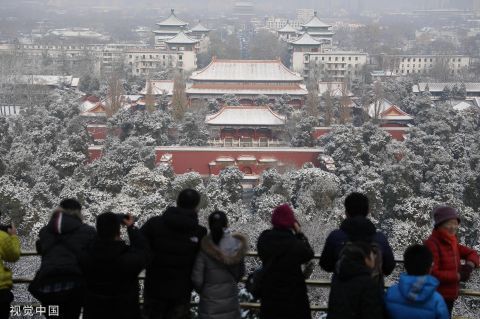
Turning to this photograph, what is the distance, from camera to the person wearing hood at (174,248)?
3.48 metres

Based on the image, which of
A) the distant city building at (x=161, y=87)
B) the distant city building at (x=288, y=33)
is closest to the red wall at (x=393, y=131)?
the distant city building at (x=161, y=87)

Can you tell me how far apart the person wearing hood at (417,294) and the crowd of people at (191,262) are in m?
0.05

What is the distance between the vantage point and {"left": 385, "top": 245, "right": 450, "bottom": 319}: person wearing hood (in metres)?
2.99

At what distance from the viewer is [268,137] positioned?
1984 centimetres

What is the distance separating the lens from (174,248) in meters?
3.48

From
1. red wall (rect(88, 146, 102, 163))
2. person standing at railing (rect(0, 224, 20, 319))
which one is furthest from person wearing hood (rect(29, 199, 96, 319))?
red wall (rect(88, 146, 102, 163))

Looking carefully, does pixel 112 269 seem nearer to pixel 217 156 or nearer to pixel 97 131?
pixel 217 156

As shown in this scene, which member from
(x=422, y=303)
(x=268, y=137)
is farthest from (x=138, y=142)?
(x=422, y=303)

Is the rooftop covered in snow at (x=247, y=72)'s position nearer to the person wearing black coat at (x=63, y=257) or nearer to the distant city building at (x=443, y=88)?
the distant city building at (x=443, y=88)

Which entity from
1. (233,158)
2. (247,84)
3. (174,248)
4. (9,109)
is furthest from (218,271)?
(9,109)

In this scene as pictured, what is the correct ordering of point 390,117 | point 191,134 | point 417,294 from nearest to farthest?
point 417,294 < point 191,134 < point 390,117

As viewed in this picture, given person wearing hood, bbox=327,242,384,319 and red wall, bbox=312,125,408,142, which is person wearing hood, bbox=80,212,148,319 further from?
red wall, bbox=312,125,408,142

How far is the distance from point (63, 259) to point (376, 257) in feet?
5.29

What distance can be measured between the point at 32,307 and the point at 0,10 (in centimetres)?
13091
